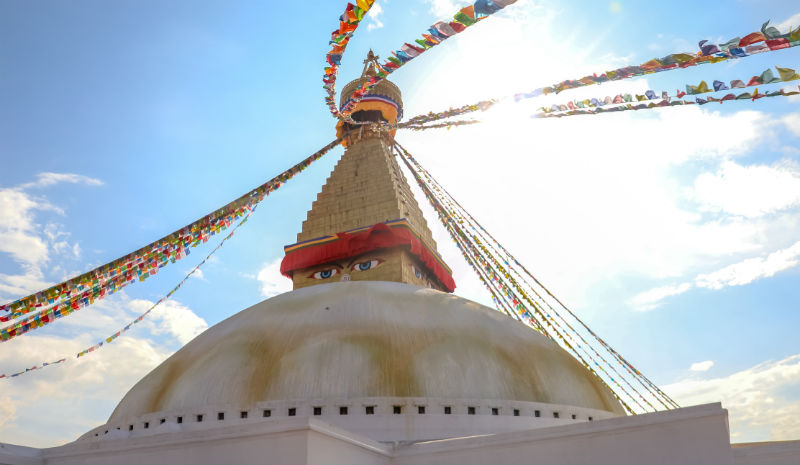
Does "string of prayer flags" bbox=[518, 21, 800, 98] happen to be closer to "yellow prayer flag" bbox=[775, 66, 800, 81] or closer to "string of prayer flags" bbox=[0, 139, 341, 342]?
"yellow prayer flag" bbox=[775, 66, 800, 81]

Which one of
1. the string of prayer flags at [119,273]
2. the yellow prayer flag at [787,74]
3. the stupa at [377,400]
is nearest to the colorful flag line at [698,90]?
the yellow prayer flag at [787,74]

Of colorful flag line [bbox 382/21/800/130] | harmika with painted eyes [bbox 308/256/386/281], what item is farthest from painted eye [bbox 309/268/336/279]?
colorful flag line [bbox 382/21/800/130]

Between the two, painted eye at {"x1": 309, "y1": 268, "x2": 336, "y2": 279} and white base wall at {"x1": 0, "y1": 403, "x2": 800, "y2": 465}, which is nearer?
white base wall at {"x1": 0, "y1": 403, "x2": 800, "y2": 465}

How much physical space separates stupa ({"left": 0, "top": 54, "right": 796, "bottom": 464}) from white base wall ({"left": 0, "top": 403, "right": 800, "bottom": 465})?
0.5 inches

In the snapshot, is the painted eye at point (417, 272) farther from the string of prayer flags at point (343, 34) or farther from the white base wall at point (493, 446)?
the white base wall at point (493, 446)

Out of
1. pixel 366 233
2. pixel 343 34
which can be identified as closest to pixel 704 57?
pixel 343 34

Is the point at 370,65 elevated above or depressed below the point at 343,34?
above

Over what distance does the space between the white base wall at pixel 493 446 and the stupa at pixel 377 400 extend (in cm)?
1

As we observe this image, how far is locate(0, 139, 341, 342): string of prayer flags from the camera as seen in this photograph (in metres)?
9.21

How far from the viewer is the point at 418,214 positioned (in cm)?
1471

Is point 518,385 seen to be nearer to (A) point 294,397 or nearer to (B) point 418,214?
(A) point 294,397

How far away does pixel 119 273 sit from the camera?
1055cm

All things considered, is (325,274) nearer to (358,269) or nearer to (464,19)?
(358,269)

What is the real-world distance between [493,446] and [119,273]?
7.70 metres
